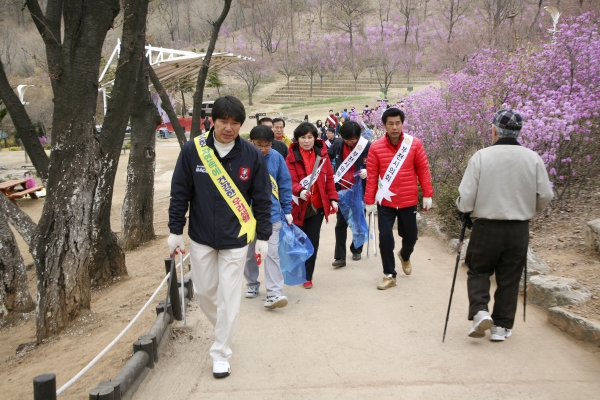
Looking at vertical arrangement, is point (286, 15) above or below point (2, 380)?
above

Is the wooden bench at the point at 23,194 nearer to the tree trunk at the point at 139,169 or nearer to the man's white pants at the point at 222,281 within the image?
the tree trunk at the point at 139,169

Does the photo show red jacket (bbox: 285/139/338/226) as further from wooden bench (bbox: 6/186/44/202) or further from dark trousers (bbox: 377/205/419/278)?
wooden bench (bbox: 6/186/44/202)

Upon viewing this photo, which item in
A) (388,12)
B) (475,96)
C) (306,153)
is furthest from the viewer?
(388,12)

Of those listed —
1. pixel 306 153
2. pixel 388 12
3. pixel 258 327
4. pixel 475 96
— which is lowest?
pixel 258 327

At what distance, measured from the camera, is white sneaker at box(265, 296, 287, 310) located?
5535 mm

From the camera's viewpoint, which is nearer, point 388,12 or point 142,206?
point 142,206

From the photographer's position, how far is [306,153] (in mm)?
6395

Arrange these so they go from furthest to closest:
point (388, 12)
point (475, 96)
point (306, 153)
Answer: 1. point (388, 12)
2. point (475, 96)
3. point (306, 153)

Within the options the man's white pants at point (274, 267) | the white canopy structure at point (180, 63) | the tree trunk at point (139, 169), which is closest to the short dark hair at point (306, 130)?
the man's white pants at point (274, 267)

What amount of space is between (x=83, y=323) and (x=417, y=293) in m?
3.64

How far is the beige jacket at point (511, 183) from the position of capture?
4301 mm

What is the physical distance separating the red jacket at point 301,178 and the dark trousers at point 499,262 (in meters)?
2.13

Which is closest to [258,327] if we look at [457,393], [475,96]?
[457,393]

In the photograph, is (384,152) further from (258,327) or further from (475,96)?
(475,96)
